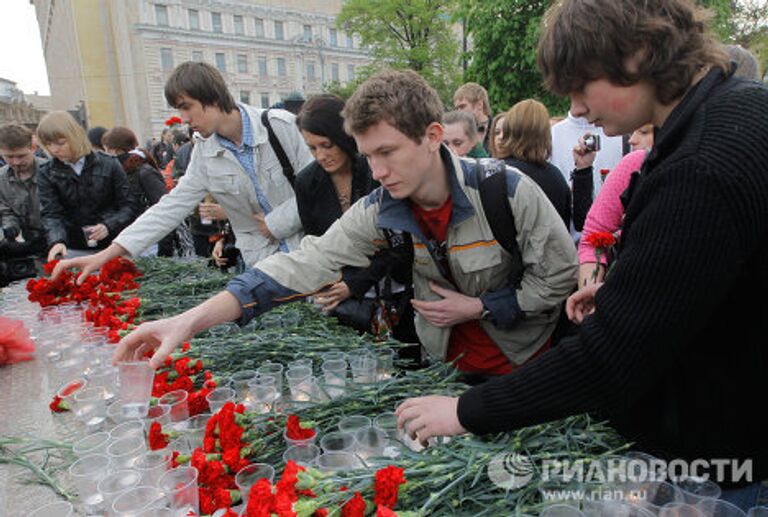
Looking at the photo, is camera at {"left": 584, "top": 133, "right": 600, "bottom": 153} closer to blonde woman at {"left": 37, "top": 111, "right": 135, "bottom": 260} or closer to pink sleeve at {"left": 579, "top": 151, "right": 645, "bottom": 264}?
pink sleeve at {"left": 579, "top": 151, "right": 645, "bottom": 264}

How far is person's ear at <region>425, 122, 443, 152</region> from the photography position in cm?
197

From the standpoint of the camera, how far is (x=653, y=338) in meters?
0.97

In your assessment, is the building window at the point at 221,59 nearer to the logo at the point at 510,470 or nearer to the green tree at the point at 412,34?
the green tree at the point at 412,34

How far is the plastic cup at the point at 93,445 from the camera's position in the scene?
56.4 inches

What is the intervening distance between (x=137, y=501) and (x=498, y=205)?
4.86 ft

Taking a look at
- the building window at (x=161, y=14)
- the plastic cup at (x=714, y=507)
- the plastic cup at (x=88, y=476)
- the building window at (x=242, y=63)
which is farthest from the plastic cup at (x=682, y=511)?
the building window at (x=242, y=63)

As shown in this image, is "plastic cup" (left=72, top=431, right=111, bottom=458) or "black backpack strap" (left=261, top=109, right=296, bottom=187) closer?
"plastic cup" (left=72, top=431, right=111, bottom=458)

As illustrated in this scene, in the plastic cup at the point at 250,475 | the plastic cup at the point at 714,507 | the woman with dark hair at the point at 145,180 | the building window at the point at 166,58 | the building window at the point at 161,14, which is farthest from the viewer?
the building window at the point at 161,14

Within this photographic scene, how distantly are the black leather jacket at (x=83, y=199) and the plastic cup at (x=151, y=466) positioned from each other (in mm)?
3228

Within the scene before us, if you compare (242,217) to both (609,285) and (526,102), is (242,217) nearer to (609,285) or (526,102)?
(526,102)

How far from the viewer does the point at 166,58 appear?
149ft

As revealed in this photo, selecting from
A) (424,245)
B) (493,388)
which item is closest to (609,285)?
(493,388)

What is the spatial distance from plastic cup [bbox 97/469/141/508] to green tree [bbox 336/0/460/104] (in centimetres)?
2836

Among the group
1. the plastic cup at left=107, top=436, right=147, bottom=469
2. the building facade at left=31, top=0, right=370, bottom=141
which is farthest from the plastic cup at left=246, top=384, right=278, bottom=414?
the building facade at left=31, top=0, right=370, bottom=141
